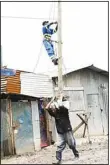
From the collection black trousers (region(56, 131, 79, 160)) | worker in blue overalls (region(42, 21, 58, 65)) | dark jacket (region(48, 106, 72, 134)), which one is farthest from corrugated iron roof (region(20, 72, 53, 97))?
black trousers (region(56, 131, 79, 160))

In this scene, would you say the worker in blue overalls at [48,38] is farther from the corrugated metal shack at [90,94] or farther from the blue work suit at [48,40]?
the corrugated metal shack at [90,94]

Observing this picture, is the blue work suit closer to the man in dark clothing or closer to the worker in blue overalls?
the worker in blue overalls

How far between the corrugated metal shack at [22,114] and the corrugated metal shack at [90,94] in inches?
143

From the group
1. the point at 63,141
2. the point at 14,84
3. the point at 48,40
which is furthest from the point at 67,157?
the point at 48,40

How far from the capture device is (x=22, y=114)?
1303cm

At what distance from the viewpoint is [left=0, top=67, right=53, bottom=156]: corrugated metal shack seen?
1240 cm

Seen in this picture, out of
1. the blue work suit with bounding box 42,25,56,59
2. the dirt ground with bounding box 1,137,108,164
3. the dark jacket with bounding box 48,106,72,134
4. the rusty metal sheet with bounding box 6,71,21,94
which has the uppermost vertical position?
the blue work suit with bounding box 42,25,56,59

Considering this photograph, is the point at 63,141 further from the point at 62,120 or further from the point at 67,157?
the point at 67,157

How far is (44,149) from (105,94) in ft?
22.8

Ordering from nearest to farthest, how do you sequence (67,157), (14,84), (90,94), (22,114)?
(67,157), (14,84), (22,114), (90,94)

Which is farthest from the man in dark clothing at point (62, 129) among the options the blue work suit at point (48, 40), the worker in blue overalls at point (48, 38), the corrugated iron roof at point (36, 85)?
the blue work suit at point (48, 40)

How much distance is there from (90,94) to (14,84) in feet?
23.0

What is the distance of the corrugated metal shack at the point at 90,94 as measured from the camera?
18047 mm

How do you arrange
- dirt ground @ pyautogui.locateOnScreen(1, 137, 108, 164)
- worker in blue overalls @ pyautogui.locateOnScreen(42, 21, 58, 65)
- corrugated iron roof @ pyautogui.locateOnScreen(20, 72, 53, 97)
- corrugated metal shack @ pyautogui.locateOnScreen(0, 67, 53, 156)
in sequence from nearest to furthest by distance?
dirt ground @ pyautogui.locateOnScreen(1, 137, 108, 164) → corrugated metal shack @ pyautogui.locateOnScreen(0, 67, 53, 156) → corrugated iron roof @ pyautogui.locateOnScreen(20, 72, 53, 97) → worker in blue overalls @ pyautogui.locateOnScreen(42, 21, 58, 65)
